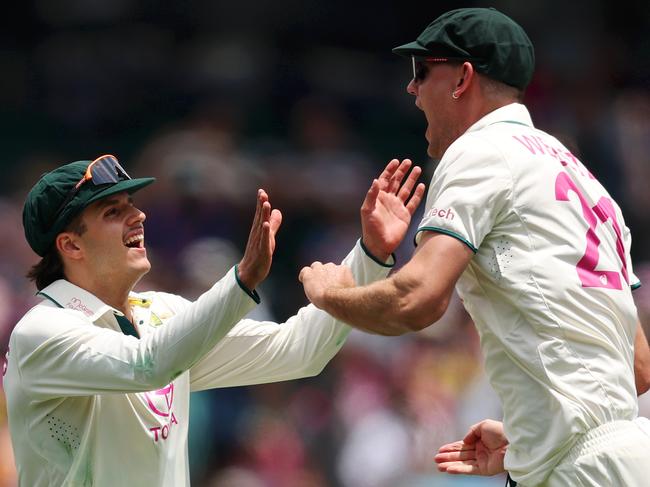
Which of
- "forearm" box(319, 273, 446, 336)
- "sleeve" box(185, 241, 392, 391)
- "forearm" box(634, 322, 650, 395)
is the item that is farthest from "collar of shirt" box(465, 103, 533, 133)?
"sleeve" box(185, 241, 392, 391)

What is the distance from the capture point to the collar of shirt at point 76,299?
4.15 m

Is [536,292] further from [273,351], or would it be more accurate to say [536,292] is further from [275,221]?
[273,351]

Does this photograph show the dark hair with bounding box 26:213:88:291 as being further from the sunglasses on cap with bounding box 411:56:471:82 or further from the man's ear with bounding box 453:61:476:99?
the man's ear with bounding box 453:61:476:99

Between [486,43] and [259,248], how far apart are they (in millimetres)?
980

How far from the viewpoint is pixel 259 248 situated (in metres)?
3.82

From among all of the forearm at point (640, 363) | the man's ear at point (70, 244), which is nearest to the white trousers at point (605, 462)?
the forearm at point (640, 363)

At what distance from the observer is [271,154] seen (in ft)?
36.1

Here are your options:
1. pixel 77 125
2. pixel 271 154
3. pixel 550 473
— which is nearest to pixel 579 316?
pixel 550 473

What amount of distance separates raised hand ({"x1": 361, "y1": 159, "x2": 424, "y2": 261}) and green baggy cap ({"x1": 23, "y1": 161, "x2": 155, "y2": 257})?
965mm

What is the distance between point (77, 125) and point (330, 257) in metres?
3.04

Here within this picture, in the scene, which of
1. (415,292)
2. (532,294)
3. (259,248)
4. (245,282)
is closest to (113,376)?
(245,282)

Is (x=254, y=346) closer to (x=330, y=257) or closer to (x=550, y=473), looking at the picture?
(x=550, y=473)

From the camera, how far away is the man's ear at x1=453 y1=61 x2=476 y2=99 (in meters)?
3.76

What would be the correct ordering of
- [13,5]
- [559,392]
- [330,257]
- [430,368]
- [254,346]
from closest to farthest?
1. [559,392]
2. [254,346]
3. [430,368]
4. [330,257]
5. [13,5]
